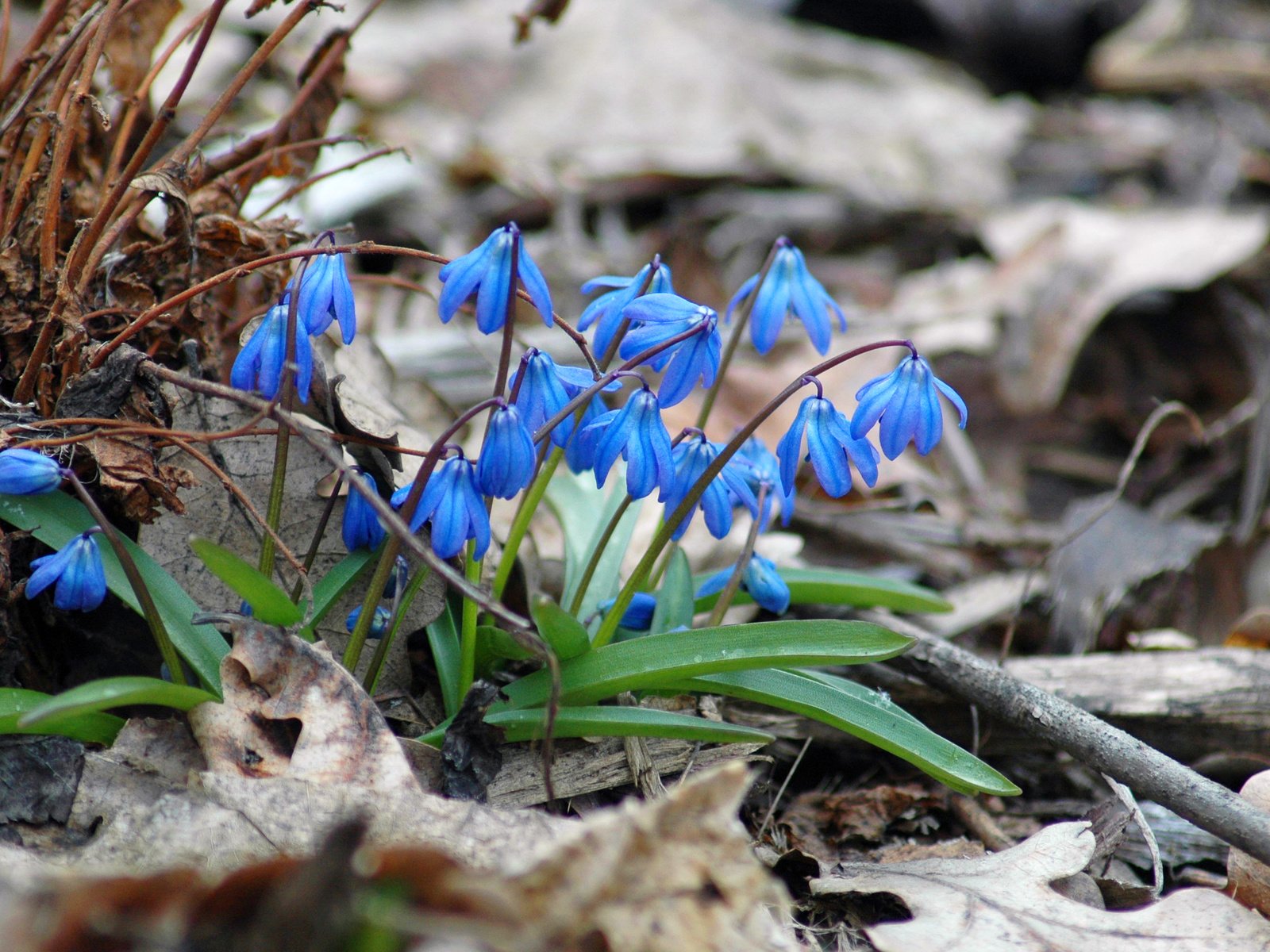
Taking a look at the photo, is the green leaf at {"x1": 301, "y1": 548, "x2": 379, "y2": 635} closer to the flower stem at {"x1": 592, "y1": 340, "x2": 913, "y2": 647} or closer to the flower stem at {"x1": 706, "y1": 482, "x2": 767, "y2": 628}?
the flower stem at {"x1": 592, "y1": 340, "x2": 913, "y2": 647}

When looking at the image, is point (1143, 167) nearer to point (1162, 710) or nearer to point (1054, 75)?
point (1054, 75)

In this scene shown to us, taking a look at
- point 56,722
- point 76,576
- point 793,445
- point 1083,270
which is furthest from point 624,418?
point 1083,270

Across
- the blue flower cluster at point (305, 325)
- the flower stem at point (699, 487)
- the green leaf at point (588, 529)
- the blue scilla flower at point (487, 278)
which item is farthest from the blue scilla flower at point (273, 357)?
the green leaf at point (588, 529)

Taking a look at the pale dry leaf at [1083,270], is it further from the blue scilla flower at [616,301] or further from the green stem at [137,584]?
the green stem at [137,584]

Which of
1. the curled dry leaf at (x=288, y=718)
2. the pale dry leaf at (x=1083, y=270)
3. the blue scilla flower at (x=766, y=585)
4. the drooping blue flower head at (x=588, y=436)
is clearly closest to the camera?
the curled dry leaf at (x=288, y=718)

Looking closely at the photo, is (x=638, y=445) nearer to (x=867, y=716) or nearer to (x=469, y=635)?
(x=469, y=635)

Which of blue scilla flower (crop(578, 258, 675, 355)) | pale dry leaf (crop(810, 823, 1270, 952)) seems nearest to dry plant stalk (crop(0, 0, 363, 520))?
blue scilla flower (crop(578, 258, 675, 355))
